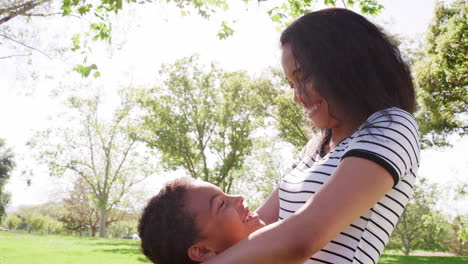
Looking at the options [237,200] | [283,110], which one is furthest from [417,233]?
[237,200]

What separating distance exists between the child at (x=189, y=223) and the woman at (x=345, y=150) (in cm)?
9

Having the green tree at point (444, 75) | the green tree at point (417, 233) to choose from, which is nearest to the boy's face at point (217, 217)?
the green tree at point (444, 75)

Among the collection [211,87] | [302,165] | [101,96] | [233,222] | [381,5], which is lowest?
[233,222]

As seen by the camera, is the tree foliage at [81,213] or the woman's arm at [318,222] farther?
the tree foliage at [81,213]

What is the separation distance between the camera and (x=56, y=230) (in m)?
57.9

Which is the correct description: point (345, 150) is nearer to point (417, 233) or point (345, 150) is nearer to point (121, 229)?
point (417, 233)

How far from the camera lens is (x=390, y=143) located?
4.32 ft

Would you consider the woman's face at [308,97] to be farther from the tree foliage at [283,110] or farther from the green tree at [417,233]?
the green tree at [417,233]

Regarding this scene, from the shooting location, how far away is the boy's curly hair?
1.68 metres

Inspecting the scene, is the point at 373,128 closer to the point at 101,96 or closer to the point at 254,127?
the point at 254,127

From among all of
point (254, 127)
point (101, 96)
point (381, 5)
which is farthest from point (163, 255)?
point (101, 96)

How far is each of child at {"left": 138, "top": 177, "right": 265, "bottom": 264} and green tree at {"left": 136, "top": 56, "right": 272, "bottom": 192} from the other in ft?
76.5

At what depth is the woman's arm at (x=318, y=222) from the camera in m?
1.12

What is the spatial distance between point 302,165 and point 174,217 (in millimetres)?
766
